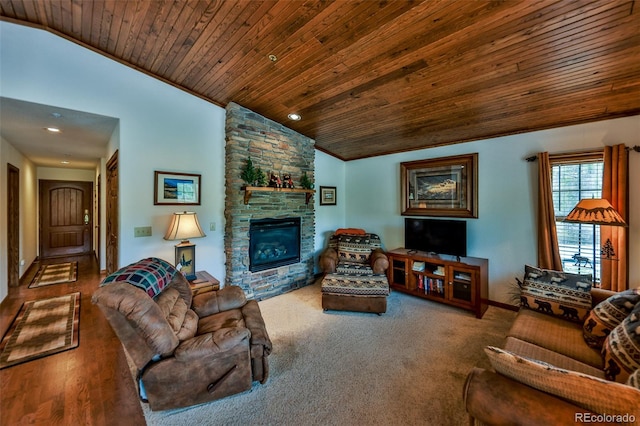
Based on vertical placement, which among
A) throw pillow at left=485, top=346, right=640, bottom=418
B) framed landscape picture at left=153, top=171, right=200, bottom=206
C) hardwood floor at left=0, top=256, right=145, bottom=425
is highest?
framed landscape picture at left=153, top=171, right=200, bottom=206

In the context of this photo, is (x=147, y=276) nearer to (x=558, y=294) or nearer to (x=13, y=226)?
(x=558, y=294)

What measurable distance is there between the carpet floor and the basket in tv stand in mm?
202

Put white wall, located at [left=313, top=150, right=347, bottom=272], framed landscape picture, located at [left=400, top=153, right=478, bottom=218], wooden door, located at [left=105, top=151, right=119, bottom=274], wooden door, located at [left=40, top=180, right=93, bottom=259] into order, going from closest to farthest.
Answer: wooden door, located at [left=105, top=151, right=119, bottom=274] → framed landscape picture, located at [left=400, top=153, right=478, bottom=218] → white wall, located at [left=313, top=150, right=347, bottom=272] → wooden door, located at [left=40, top=180, right=93, bottom=259]

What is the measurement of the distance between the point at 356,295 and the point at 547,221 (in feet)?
8.15

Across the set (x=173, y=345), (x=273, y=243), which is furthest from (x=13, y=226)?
(x=173, y=345)

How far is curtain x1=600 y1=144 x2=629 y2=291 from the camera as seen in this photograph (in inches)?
102

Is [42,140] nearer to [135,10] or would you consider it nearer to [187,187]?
[187,187]

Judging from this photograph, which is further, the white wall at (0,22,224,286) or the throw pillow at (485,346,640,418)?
the white wall at (0,22,224,286)

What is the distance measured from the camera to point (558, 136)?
9.90ft

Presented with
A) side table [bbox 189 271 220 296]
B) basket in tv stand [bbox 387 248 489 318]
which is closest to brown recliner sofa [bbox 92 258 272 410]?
side table [bbox 189 271 220 296]

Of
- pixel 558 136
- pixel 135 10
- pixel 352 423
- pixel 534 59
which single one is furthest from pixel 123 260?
pixel 558 136

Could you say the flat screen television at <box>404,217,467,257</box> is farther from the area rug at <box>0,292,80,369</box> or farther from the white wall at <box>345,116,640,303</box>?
the area rug at <box>0,292,80,369</box>

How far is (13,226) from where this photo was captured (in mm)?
4004
